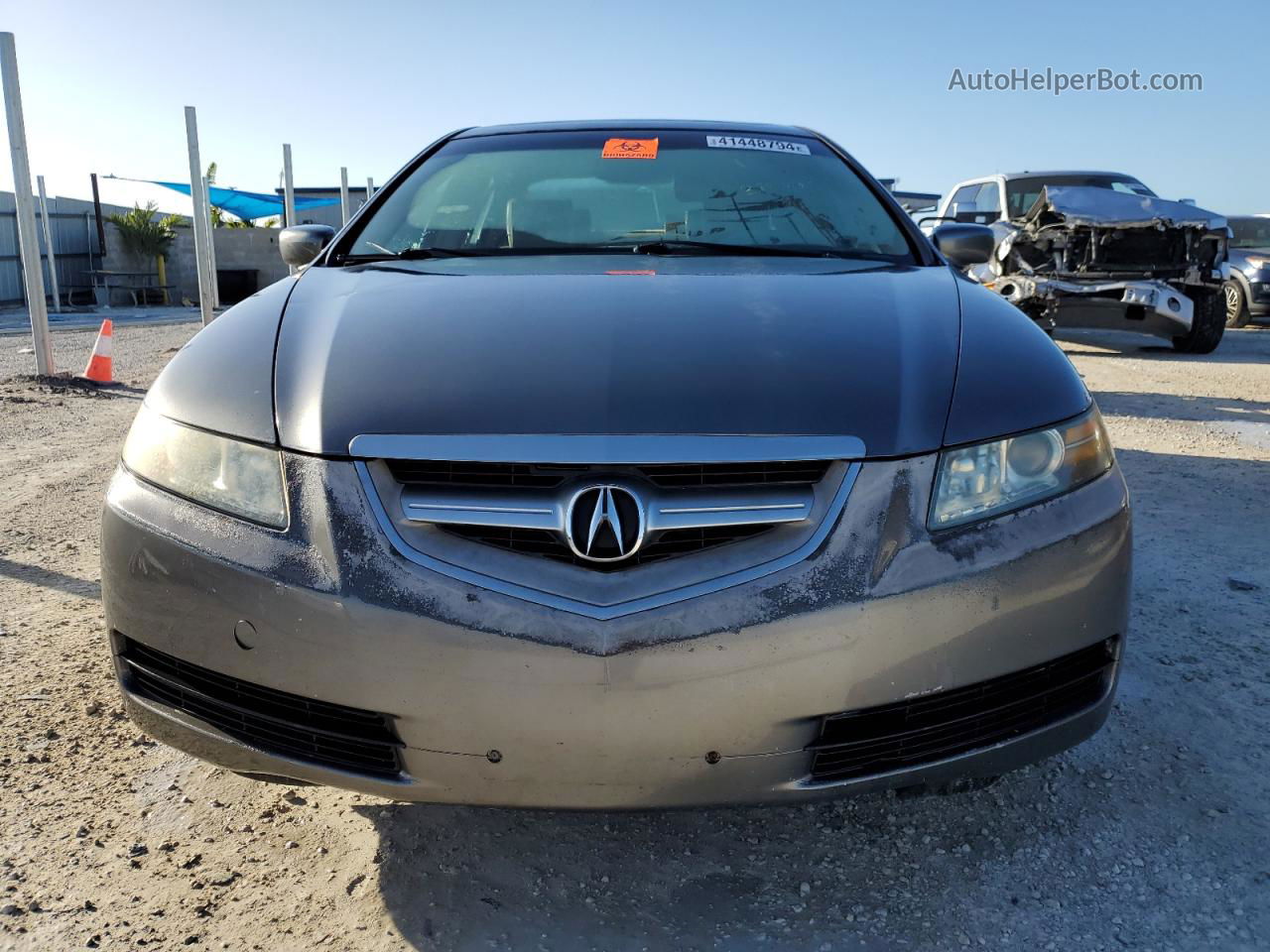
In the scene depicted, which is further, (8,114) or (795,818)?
(8,114)

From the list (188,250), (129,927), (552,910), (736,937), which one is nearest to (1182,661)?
(736,937)

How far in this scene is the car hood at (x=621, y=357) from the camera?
1494 mm

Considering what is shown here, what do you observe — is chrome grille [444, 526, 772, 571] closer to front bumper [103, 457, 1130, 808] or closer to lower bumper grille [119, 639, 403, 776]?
front bumper [103, 457, 1130, 808]

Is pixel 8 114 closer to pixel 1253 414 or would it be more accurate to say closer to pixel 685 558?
pixel 685 558

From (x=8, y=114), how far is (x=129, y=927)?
25.0ft

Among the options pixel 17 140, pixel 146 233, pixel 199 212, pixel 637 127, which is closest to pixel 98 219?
pixel 146 233

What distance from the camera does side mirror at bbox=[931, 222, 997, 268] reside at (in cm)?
281

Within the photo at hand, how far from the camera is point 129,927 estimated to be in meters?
1.65

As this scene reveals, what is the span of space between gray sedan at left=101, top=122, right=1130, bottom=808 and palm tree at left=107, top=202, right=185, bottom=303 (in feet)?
77.1

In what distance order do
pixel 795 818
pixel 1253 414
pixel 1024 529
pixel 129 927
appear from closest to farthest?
1. pixel 1024 529
2. pixel 129 927
3. pixel 795 818
4. pixel 1253 414

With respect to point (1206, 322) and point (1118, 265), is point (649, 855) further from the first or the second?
point (1206, 322)

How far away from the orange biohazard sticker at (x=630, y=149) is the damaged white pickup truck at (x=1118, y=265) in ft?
22.3

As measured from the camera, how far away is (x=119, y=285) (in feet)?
72.8

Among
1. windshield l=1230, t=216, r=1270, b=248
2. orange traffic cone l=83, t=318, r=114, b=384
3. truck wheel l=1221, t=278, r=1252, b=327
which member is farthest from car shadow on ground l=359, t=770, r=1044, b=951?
windshield l=1230, t=216, r=1270, b=248
